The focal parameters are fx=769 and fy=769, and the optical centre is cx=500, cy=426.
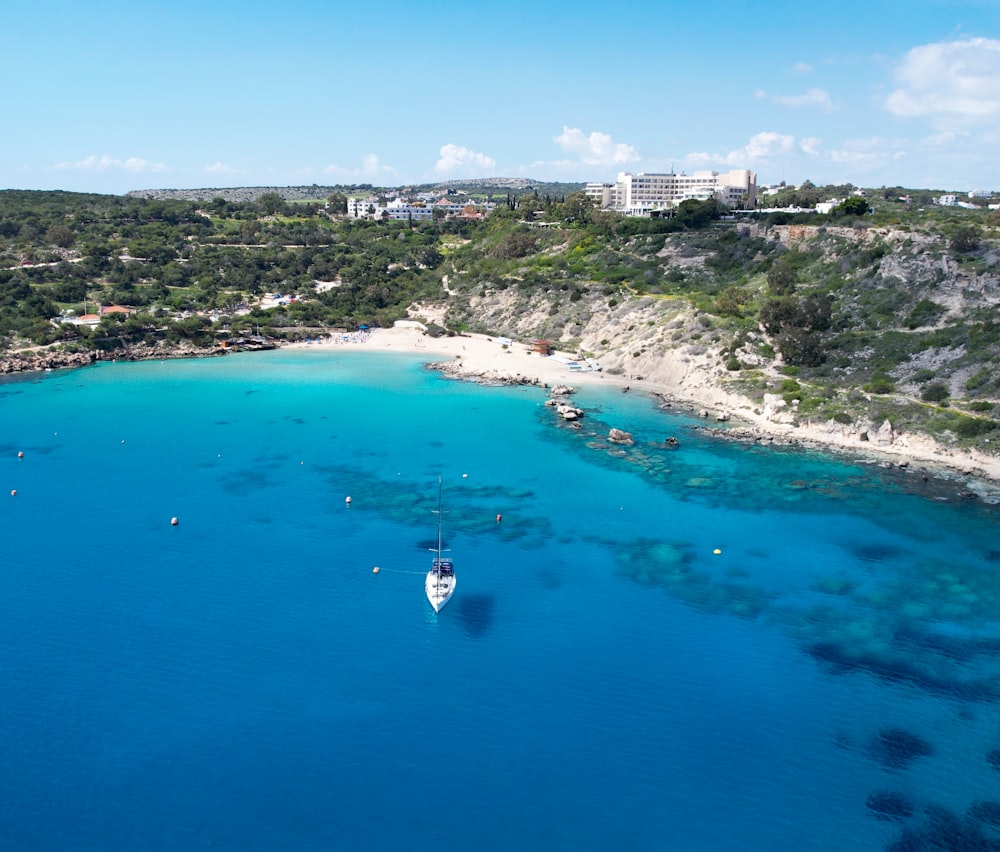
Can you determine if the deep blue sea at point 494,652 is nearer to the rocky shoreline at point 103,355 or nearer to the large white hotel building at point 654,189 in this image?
the rocky shoreline at point 103,355

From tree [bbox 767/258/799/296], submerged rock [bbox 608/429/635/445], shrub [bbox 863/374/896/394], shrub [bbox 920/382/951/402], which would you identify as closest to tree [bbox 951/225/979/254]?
tree [bbox 767/258/799/296]

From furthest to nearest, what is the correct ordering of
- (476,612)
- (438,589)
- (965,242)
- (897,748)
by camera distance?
(965,242) → (438,589) → (476,612) → (897,748)

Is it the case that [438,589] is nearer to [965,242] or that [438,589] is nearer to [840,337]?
[840,337]

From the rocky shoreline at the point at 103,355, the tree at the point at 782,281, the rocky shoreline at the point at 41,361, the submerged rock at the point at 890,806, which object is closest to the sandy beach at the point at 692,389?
the rocky shoreline at the point at 103,355

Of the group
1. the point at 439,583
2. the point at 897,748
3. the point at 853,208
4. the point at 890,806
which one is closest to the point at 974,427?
the point at 897,748

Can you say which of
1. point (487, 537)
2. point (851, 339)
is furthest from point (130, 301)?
point (851, 339)

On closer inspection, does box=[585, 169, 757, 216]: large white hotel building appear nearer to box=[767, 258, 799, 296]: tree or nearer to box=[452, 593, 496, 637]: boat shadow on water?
box=[767, 258, 799, 296]: tree

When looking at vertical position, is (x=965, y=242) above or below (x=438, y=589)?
above
